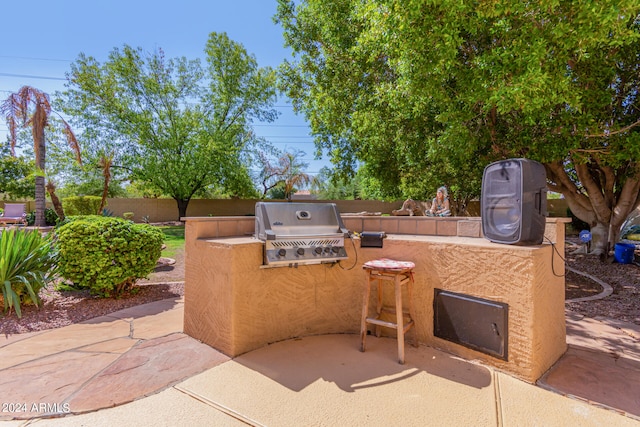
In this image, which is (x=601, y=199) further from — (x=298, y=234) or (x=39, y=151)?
(x=39, y=151)

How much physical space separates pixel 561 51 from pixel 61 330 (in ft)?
21.6

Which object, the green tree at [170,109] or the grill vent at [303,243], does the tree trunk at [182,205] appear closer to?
the green tree at [170,109]

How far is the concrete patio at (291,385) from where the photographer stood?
182cm

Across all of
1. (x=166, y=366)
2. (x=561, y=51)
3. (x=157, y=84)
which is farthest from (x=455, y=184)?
(x=157, y=84)

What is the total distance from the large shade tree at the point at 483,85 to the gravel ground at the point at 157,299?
207 cm

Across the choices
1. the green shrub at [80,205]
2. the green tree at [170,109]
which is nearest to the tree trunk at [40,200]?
the green shrub at [80,205]

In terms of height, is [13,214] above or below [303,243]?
above

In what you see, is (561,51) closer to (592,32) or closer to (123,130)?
(592,32)

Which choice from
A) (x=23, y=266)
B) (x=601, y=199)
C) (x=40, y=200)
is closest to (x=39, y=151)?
(x=40, y=200)

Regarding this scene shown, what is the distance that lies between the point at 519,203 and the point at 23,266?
5.23 m

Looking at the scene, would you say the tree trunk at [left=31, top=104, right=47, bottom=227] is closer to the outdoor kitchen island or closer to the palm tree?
the palm tree

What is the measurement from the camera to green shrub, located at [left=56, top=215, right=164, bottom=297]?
3.67 metres

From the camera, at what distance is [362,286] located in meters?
3.09

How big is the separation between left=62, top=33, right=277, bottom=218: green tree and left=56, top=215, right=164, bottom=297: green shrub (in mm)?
11067
